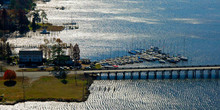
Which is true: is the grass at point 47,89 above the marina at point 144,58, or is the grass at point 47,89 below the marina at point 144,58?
below

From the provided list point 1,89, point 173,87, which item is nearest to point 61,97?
point 1,89

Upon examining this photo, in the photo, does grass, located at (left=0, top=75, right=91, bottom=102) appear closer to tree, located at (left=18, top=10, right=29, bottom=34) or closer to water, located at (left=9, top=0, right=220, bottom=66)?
water, located at (left=9, top=0, right=220, bottom=66)

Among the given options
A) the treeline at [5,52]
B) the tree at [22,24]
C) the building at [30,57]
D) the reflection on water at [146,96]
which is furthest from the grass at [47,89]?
the tree at [22,24]

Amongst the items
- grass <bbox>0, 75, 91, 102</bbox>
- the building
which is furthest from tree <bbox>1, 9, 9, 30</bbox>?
grass <bbox>0, 75, 91, 102</bbox>

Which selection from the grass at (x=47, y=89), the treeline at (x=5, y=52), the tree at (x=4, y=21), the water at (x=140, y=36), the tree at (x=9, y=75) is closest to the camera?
the grass at (x=47, y=89)

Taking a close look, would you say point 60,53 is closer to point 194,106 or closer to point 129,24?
point 194,106

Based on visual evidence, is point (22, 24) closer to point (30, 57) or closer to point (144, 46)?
point (30, 57)

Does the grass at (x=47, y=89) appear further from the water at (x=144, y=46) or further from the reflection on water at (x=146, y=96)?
the water at (x=144, y=46)
